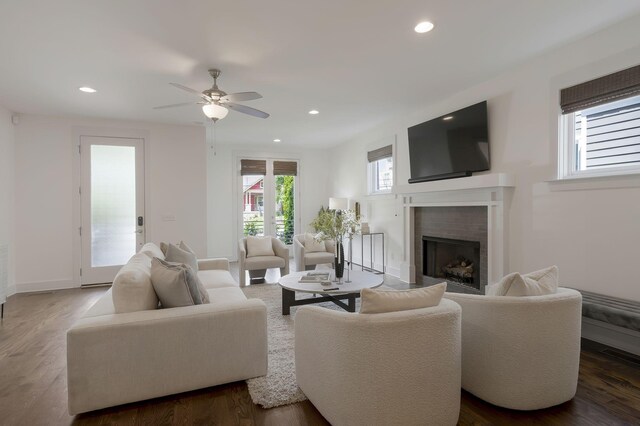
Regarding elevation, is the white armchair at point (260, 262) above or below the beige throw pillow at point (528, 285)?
below

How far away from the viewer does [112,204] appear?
534cm

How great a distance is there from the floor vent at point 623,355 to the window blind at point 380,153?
376 centimetres

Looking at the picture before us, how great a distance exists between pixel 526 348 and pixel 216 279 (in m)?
2.80

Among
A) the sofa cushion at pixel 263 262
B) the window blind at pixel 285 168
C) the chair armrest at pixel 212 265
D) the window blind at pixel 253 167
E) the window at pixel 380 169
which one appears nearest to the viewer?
the chair armrest at pixel 212 265

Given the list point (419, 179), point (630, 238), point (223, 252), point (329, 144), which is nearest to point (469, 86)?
point (419, 179)

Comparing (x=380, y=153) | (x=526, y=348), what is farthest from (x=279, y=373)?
(x=380, y=153)

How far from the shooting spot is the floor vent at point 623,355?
2564mm

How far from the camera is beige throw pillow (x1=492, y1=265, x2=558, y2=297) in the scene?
1937 mm

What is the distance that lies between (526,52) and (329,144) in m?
4.86

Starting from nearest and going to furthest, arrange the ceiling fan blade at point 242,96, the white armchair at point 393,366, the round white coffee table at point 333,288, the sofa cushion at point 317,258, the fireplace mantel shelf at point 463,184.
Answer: the white armchair at point 393,366 → the ceiling fan blade at point 242,96 → the round white coffee table at point 333,288 → the fireplace mantel shelf at point 463,184 → the sofa cushion at point 317,258

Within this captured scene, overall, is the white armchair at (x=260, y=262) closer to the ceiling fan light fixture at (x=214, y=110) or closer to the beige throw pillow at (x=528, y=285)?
the ceiling fan light fixture at (x=214, y=110)

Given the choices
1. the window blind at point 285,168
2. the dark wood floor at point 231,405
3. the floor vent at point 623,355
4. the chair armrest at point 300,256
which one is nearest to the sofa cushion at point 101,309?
the dark wood floor at point 231,405

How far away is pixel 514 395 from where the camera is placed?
1901 millimetres

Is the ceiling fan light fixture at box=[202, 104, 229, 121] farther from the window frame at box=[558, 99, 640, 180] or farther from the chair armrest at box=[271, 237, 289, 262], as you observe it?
the window frame at box=[558, 99, 640, 180]
